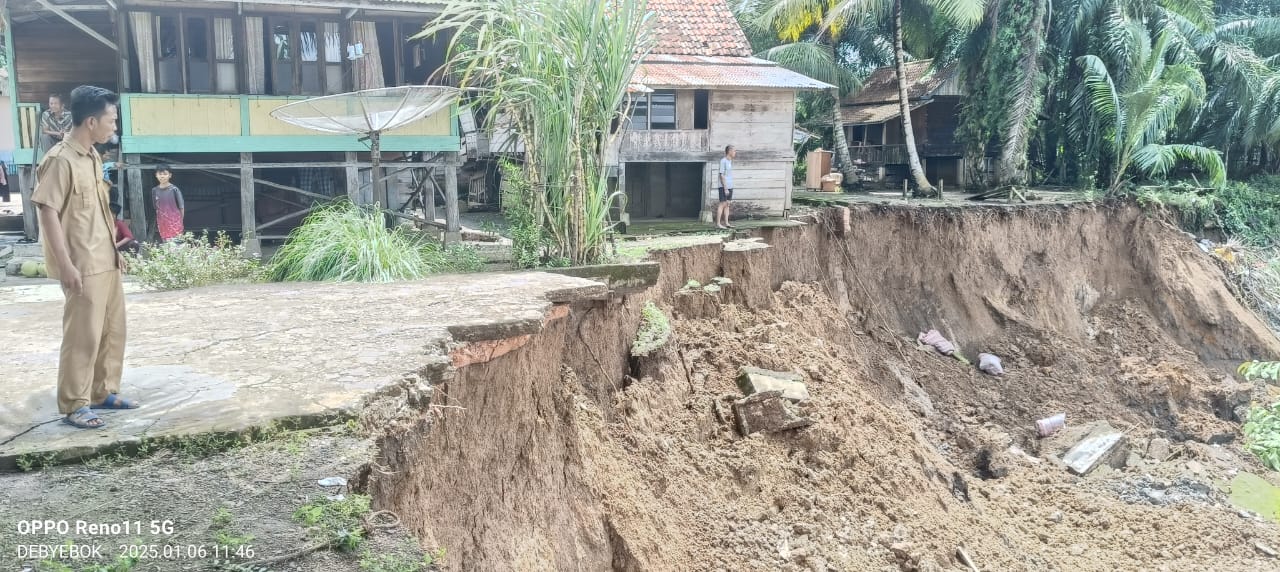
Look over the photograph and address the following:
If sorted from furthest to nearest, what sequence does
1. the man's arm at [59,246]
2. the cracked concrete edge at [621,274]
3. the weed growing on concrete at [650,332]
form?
the weed growing on concrete at [650,332]
the cracked concrete edge at [621,274]
the man's arm at [59,246]

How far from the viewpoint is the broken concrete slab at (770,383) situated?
1018 cm

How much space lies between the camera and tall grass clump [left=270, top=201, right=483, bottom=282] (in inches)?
339

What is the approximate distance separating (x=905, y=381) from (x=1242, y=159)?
49.4 feet

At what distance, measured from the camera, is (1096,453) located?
13.3 meters

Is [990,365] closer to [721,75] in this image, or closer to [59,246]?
[721,75]

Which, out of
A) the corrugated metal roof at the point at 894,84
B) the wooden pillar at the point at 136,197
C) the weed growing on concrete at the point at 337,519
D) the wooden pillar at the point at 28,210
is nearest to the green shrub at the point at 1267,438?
the weed growing on concrete at the point at 337,519

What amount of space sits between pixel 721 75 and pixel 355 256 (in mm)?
10448

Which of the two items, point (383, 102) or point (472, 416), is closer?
point (472, 416)

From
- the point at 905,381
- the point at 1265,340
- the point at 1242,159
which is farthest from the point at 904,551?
the point at 1242,159

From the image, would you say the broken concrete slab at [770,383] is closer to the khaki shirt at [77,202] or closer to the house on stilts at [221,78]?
the house on stilts at [221,78]

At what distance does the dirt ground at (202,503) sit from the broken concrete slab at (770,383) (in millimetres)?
6487

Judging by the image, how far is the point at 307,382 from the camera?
4805 millimetres

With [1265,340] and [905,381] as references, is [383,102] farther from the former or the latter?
[1265,340]

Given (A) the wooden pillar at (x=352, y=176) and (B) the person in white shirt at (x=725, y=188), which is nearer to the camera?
(A) the wooden pillar at (x=352, y=176)
